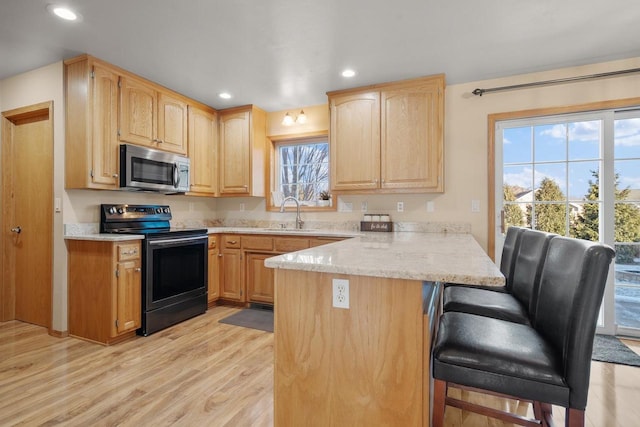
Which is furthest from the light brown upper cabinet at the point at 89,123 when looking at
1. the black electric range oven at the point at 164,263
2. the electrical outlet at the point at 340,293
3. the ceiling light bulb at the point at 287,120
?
the electrical outlet at the point at 340,293

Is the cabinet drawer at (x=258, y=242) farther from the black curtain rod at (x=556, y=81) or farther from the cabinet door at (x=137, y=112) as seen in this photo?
the black curtain rod at (x=556, y=81)

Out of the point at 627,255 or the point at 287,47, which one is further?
the point at 627,255

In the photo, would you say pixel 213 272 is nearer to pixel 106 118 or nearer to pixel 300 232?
pixel 300 232

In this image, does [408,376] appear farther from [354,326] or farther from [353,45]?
[353,45]

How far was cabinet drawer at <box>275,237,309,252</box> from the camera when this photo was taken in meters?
3.31

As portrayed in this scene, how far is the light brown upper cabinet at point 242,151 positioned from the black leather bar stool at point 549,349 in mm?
3138

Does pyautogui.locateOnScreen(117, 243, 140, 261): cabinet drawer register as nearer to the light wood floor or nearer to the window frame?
the light wood floor

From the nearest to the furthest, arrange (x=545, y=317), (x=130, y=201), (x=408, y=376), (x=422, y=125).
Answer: (x=408, y=376) < (x=545, y=317) < (x=422, y=125) < (x=130, y=201)

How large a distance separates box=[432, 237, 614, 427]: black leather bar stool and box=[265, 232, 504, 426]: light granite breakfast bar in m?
0.10

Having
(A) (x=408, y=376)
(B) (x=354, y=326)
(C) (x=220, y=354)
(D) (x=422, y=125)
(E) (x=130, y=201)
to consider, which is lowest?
(C) (x=220, y=354)

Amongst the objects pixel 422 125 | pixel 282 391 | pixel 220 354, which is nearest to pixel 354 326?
pixel 282 391

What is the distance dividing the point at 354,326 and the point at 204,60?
2.62 metres

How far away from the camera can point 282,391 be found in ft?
4.25

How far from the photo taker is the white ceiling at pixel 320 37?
2027 millimetres
